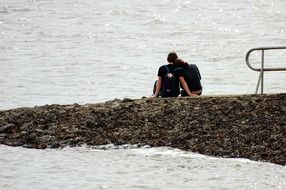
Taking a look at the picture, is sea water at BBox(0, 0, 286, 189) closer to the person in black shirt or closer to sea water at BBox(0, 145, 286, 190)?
sea water at BBox(0, 145, 286, 190)

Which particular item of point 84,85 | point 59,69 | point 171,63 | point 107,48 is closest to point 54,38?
point 107,48

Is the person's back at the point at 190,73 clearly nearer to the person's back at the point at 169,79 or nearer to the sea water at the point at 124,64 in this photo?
the person's back at the point at 169,79

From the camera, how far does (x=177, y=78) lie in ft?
54.1

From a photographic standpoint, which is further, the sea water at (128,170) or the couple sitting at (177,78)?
the couple sitting at (177,78)

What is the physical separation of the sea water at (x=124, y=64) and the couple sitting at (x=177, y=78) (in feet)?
7.22

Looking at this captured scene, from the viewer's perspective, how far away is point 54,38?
52.4 m

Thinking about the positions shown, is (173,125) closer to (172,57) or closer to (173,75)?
(173,75)

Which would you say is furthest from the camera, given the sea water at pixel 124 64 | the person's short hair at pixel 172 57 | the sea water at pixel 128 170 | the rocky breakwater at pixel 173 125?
the person's short hair at pixel 172 57

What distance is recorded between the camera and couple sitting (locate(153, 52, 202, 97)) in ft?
54.1

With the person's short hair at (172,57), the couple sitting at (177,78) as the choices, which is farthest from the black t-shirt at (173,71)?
the person's short hair at (172,57)

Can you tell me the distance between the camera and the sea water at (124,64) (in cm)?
1356

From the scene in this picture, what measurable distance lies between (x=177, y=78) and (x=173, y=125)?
148cm

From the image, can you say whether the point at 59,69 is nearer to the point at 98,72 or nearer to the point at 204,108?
the point at 98,72

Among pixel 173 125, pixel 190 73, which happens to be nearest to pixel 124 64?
pixel 190 73
